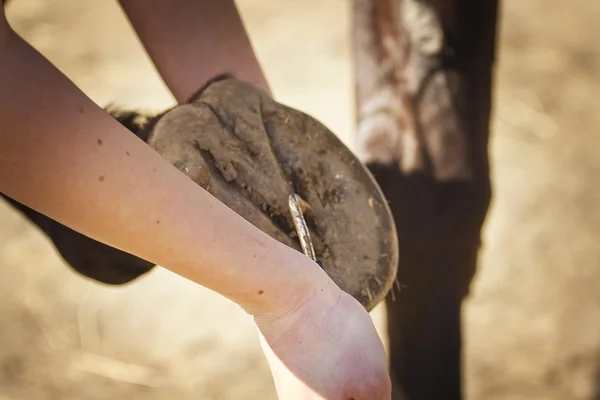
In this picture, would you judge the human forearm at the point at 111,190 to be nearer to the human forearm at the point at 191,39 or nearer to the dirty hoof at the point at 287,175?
the dirty hoof at the point at 287,175

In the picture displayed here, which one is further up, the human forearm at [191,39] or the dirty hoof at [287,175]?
the human forearm at [191,39]

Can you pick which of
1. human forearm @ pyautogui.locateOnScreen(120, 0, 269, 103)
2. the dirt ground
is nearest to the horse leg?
human forearm @ pyautogui.locateOnScreen(120, 0, 269, 103)

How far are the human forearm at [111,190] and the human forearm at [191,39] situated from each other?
0.73ft

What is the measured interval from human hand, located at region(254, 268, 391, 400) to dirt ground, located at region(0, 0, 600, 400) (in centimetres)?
75

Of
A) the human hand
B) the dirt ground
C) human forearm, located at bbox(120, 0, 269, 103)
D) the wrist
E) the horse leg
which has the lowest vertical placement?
the dirt ground

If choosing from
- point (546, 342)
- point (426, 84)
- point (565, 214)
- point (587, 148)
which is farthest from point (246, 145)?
point (587, 148)

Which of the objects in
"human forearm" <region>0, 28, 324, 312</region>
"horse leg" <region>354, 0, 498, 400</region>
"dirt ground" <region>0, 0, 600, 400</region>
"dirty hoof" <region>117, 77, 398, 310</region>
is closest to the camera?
"human forearm" <region>0, 28, 324, 312</region>

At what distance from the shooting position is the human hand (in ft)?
1.52

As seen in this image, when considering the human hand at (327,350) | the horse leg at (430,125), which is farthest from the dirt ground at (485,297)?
the human hand at (327,350)

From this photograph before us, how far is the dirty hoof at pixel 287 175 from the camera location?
545 millimetres

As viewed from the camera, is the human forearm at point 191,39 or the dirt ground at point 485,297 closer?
the human forearm at point 191,39

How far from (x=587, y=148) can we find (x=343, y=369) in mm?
1213

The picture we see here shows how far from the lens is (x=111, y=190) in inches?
15.7

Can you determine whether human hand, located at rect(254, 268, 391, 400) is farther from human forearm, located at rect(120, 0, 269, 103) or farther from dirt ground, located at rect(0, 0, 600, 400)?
dirt ground, located at rect(0, 0, 600, 400)
